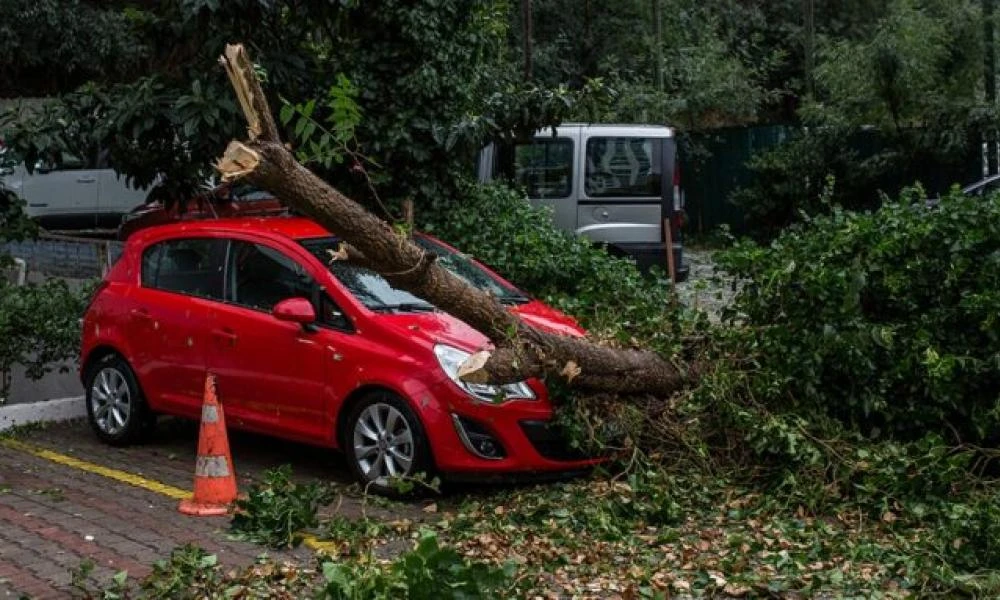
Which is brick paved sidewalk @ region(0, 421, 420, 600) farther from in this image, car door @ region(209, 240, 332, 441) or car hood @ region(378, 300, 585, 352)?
car hood @ region(378, 300, 585, 352)

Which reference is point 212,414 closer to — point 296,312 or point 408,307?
point 296,312

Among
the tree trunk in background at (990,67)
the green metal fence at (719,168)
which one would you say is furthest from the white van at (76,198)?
the tree trunk in background at (990,67)

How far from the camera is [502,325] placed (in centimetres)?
716

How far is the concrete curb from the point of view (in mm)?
9516

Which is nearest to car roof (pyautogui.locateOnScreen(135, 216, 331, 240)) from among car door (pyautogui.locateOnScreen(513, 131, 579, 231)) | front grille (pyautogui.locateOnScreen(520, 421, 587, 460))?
front grille (pyautogui.locateOnScreen(520, 421, 587, 460))

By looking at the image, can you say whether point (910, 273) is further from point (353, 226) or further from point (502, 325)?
point (353, 226)

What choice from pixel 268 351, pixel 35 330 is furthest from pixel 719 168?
pixel 268 351

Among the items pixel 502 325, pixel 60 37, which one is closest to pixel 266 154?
pixel 502 325

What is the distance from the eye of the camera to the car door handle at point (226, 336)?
831 cm

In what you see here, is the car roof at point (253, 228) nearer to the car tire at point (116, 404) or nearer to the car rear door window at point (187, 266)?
the car rear door window at point (187, 266)

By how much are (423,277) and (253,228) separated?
218 cm

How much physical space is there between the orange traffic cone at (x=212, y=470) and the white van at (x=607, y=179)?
823cm

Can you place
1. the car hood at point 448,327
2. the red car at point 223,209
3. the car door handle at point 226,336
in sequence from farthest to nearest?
the red car at point 223,209
the car door handle at point 226,336
the car hood at point 448,327

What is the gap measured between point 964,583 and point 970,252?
2.49m
